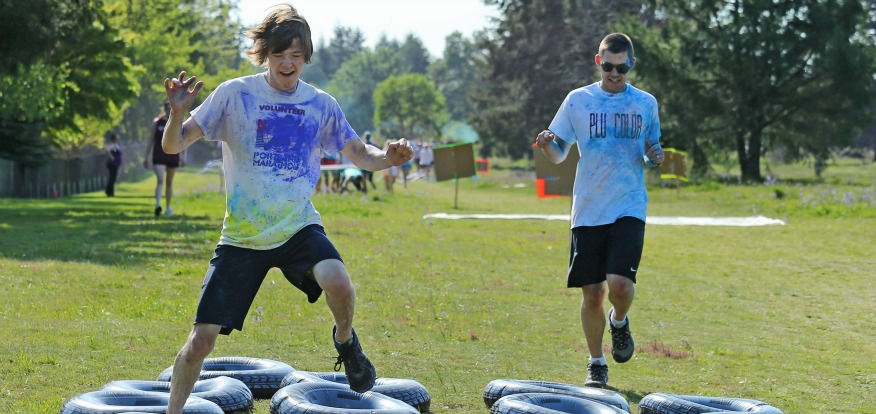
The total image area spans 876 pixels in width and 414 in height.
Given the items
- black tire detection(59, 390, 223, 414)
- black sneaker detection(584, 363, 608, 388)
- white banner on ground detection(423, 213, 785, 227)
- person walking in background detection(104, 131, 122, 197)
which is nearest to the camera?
black tire detection(59, 390, 223, 414)

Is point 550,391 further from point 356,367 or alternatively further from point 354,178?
point 354,178

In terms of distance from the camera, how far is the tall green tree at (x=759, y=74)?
38.2 m

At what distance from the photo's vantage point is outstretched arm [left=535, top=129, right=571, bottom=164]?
7.42 m

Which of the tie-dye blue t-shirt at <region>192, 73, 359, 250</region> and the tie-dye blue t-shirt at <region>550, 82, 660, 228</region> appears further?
the tie-dye blue t-shirt at <region>550, 82, 660, 228</region>

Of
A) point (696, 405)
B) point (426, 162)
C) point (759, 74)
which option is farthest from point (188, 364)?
point (426, 162)

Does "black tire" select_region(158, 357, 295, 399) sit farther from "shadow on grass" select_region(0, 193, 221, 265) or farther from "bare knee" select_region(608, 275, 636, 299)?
"shadow on grass" select_region(0, 193, 221, 265)

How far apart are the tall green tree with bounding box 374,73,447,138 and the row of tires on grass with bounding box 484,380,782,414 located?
386ft

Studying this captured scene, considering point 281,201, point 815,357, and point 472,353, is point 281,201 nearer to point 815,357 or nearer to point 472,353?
point 472,353

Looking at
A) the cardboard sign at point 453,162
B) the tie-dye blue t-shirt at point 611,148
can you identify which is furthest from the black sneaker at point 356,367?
the cardboard sign at point 453,162

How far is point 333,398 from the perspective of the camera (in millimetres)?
6117

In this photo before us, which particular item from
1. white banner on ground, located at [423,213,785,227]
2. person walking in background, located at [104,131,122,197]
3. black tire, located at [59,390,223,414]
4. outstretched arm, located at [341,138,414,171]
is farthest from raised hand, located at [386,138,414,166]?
person walking in background, located at [104,131,122,197]

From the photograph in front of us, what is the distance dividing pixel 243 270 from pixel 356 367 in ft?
2.19

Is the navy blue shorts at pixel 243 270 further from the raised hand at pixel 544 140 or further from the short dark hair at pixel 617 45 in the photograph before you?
the short dark hair at pixel 617 45

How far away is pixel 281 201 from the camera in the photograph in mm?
5570
